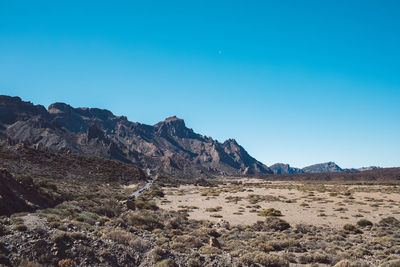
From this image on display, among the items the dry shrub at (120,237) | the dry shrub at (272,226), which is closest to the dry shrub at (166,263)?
the dry shrub at (120,237)

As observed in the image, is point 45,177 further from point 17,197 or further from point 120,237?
point 120,237

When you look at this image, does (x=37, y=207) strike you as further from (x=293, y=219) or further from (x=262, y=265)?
(x=293, y=219)

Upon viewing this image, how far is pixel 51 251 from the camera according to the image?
302 inches

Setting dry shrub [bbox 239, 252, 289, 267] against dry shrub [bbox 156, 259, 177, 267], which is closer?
dry shrub [bbox 156, 259, 177, 267]

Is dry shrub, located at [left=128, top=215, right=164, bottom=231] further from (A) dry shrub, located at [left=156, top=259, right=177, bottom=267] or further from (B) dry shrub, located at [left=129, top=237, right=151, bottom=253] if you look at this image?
(A) dry shrub, located at [left=156, top=259, right=177, bottom=267]

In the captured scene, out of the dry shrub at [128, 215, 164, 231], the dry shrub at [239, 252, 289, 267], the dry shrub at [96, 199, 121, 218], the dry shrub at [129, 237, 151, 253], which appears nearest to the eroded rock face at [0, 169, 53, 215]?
the dry shrub at [96, 199, 121, 218]

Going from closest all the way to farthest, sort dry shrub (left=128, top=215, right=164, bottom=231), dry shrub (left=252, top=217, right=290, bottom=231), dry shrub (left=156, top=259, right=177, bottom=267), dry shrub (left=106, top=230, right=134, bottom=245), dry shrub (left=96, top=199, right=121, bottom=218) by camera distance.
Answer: dry shrub (left=156, top=259, right=177, bottom=267) → dry shrub (left=106, top=230, right=134, bottom=245) → dry shrub (left=128, top=215, right=164, bottom=231) → dry shrub (left=252, top=217, right=290, bottom=231) → dry shrub (left=96, top=199, right=121, bottom=218)

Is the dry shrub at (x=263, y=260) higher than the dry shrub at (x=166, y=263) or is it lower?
lower

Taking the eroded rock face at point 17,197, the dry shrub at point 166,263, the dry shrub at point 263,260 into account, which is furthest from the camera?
the eroded rock face at point 17,197

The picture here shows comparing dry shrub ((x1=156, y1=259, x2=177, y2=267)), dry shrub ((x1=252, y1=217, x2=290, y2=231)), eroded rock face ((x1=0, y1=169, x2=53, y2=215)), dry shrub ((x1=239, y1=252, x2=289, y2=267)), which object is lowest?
dry shrub ((x1=252, y1=217, x2=290, y2=231))

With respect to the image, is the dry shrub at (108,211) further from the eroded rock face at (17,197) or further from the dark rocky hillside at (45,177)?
the eroded rock face at (17,197)

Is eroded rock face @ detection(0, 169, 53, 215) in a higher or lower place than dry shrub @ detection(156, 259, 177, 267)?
higher

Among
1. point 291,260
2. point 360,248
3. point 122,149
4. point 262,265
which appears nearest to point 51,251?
point 262,265

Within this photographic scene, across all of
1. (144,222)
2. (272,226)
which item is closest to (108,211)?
(144,222)
